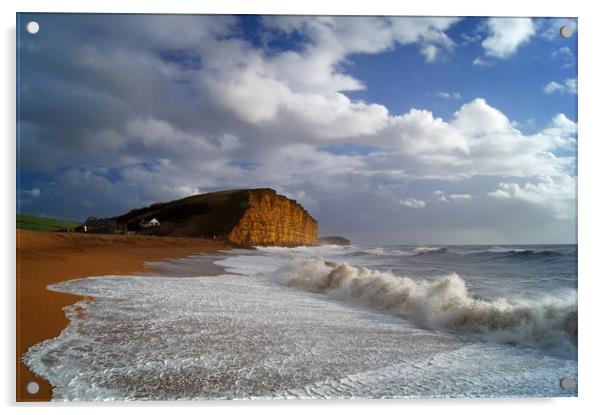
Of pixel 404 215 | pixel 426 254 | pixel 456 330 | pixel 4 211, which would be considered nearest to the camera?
pixel 4 211

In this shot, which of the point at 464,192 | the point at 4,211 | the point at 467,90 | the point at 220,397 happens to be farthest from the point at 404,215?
the point at 4,211

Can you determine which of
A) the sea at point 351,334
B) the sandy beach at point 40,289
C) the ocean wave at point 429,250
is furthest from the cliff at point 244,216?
the ocean wave at point 429,250

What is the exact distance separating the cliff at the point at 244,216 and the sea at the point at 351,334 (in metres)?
0.56

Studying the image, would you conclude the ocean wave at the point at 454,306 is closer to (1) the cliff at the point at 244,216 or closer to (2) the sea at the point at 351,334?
(2) the sea at the point at 351,334

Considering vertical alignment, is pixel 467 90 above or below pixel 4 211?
above

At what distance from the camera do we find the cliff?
391 centimetres

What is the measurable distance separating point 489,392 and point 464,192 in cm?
165

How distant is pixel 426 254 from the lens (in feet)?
14.5

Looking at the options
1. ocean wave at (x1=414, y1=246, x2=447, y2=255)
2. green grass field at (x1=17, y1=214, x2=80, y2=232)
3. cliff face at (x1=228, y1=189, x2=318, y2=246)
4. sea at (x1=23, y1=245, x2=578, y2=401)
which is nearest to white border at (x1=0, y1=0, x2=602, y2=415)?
green grass field at (x1=17, y1=214, x2=80, y2=232)

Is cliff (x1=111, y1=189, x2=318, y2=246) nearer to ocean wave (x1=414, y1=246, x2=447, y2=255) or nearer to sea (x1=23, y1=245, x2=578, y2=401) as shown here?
sea (x1=23, y1=245, x2=578, y2=401)

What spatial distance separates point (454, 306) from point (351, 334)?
1142 mm

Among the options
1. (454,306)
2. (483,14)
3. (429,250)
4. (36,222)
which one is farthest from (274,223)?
(483,14)

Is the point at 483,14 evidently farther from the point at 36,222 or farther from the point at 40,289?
the point at 40,289

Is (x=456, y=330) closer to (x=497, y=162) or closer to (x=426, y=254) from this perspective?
(x=426, y=254)
